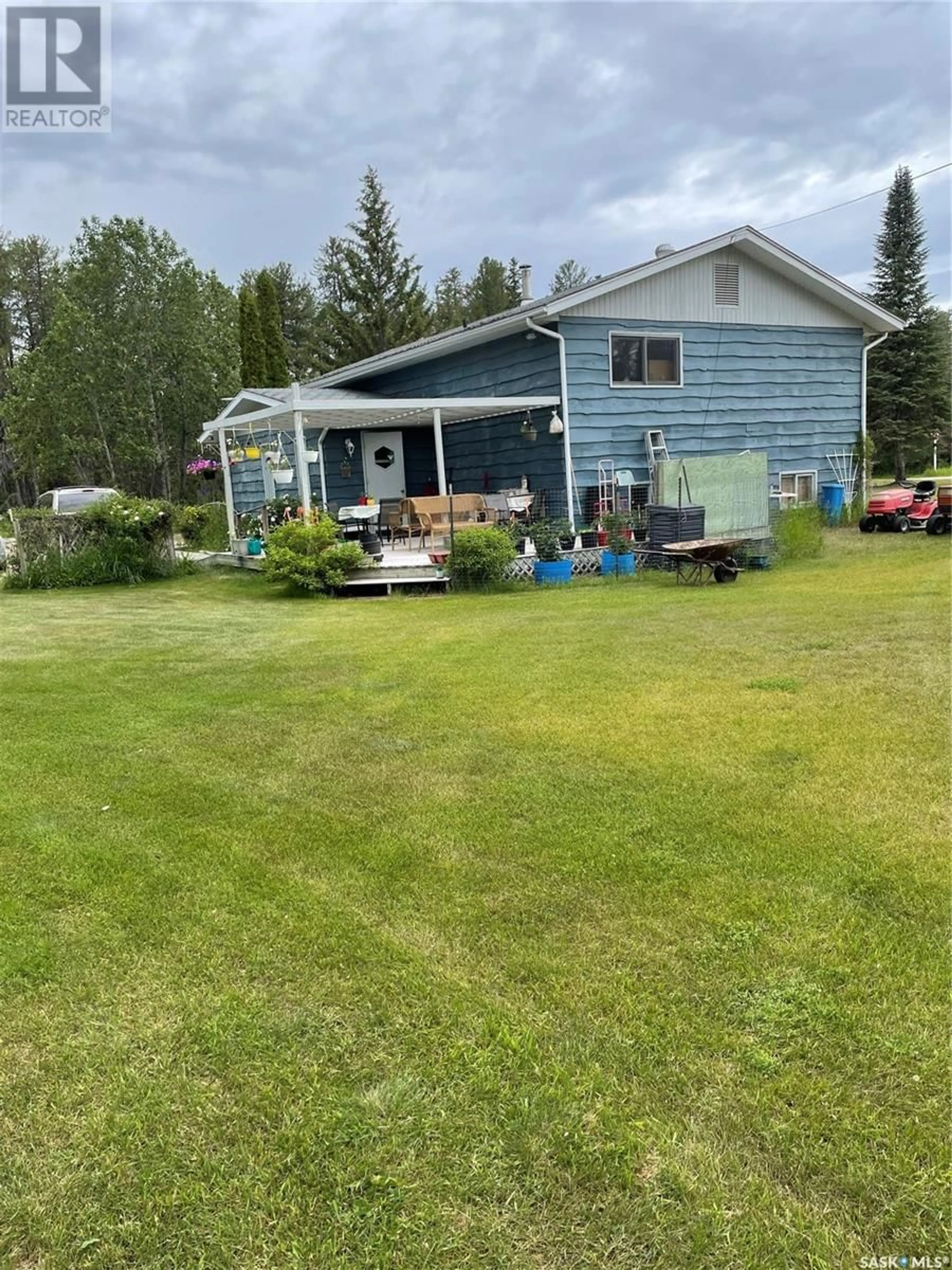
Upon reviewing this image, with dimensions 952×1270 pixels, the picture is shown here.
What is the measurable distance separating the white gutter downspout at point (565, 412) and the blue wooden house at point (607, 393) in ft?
0.10

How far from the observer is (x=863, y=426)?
54.7ft

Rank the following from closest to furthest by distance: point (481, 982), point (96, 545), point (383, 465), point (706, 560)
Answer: point (481, 982), point (706, 560), point (96, 545), point (383, 465)

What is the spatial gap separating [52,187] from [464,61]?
10.1m

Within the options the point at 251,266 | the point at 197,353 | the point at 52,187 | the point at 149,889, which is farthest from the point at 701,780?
the point at 251,266

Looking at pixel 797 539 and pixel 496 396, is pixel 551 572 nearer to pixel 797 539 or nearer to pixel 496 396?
pixel 797 539

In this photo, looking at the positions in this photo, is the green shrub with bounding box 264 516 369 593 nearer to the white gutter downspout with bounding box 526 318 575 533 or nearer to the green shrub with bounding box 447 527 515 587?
the green shrub with bounding box 447 527 515 587

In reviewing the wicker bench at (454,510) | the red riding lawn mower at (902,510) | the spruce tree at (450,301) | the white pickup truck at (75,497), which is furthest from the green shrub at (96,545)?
the spruce tree at (450,301)

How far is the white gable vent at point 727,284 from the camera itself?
14289 mm

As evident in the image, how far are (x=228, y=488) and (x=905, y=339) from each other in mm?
27684

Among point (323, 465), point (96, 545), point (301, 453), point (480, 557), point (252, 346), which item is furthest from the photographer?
point (252, 346)

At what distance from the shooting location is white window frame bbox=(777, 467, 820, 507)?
15531 millimetres

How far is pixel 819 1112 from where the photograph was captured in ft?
6.17

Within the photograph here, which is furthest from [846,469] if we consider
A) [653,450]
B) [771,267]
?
[653,450]

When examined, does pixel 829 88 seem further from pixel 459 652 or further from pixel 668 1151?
pixel 668 1151
